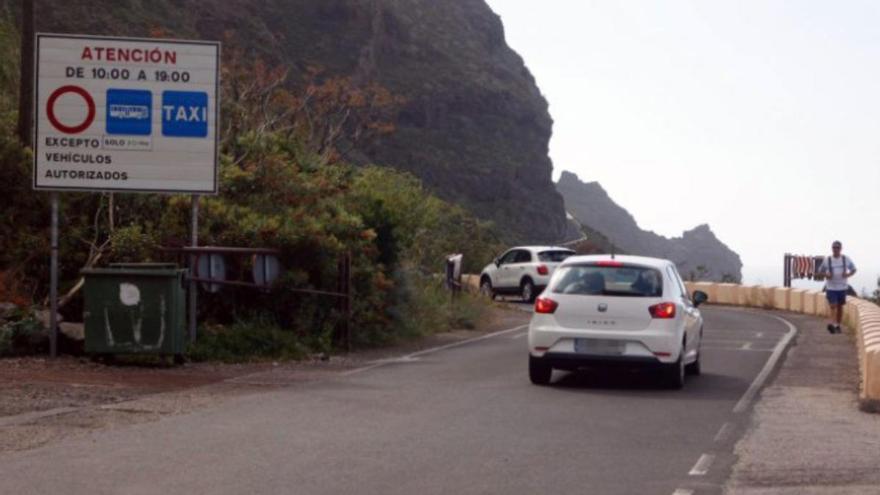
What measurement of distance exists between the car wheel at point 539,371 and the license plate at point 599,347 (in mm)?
552

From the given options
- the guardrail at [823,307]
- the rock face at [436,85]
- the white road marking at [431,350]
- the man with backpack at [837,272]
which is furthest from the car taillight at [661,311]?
the rock face at [436,85]

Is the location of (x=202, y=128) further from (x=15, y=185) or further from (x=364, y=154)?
(x=364, y=154)

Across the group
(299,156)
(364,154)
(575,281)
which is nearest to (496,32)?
(364,154)

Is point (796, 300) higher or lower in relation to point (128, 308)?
lower

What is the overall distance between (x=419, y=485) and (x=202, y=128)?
1110 centimetres

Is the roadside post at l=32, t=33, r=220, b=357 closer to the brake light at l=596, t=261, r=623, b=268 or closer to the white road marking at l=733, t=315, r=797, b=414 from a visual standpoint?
the brake light at l=596, t=261, r=623, b=268

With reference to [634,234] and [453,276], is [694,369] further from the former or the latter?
[634,234]

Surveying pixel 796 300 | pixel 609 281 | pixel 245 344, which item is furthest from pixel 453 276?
pixel 609 281

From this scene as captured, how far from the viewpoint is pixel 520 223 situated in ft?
299

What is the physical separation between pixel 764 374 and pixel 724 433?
6.30 metres

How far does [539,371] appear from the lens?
16750 mm

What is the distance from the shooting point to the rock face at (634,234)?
12588 centimetres

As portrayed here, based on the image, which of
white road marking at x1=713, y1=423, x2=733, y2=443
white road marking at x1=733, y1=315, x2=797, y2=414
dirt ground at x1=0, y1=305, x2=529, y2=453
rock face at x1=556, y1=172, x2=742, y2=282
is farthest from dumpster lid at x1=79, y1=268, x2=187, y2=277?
rock face at x1=556, y1=172, x2=742, y2=282

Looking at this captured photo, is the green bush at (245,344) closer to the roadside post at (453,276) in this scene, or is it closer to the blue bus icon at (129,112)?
the blue bus icon at (129,112)
